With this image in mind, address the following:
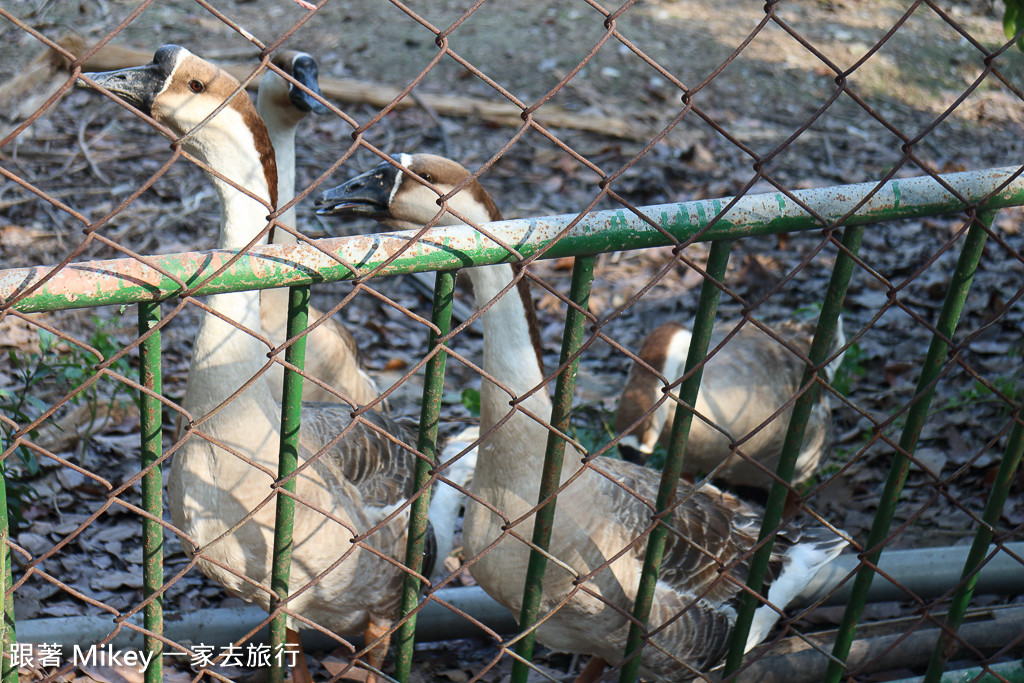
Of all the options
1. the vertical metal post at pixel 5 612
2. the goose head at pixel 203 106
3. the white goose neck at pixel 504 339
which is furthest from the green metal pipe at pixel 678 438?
the goose head at pixel 203 106

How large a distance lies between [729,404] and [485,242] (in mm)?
2943

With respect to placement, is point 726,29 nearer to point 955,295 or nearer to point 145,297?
point 955,295

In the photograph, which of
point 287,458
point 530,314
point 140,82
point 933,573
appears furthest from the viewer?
point 933,573

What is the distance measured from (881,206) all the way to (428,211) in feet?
4.09

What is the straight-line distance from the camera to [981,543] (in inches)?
92.2

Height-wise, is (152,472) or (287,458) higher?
(287,458)

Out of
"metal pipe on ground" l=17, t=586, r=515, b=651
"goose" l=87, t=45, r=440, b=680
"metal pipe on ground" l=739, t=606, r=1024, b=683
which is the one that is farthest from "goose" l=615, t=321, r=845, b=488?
"goose" l=87, t=45, r=440, b=680

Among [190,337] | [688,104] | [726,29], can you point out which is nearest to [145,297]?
[688,104]

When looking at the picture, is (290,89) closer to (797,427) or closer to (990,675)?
(797,427)

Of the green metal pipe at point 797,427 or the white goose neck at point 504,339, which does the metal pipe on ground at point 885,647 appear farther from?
the white goose neck at point 504,339

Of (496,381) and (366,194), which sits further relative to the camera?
(366,194)

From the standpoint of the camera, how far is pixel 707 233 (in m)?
1.88

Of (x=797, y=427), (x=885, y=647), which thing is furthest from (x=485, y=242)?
(x=885, y=647)

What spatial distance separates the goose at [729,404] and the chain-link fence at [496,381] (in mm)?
20
